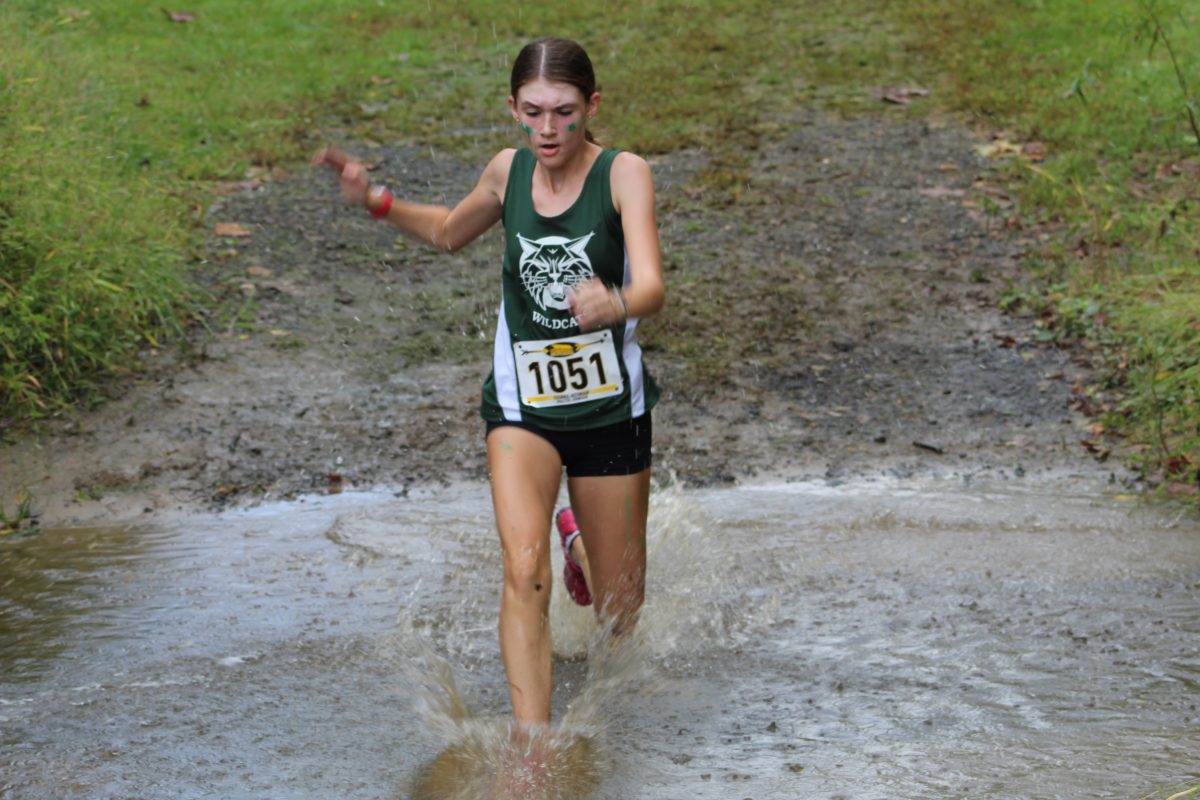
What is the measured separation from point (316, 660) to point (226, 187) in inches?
229

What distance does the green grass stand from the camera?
23.4 feet

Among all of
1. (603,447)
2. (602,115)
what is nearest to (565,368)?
(603,447)

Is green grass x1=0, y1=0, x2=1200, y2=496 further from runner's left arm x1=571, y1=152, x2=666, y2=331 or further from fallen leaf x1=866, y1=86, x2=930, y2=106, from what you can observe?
runner's left arm x1=571, y1=152, x2=666, y2=331

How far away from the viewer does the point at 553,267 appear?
4020 millimetres

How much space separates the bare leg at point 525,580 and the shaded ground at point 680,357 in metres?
2.61

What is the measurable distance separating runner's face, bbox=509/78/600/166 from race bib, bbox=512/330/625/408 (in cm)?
49

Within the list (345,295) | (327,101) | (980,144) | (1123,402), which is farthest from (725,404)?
(327,101)

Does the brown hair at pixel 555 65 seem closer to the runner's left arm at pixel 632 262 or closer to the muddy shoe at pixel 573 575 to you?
the runner's left arm at pixel 632 262

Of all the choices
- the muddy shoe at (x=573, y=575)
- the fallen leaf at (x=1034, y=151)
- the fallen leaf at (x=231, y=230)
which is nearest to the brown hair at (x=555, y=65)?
the muddy shoe at (x=573, y=575)

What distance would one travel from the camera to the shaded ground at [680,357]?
21.8ft

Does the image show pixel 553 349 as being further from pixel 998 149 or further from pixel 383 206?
pixel 998 149

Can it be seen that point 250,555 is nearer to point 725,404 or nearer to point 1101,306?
point 725,404

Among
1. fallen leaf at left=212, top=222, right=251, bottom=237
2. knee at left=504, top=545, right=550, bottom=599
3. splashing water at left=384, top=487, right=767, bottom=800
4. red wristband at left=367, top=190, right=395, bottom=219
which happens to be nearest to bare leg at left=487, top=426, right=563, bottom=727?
knee at left=504, top=545, right=550, bottom=599

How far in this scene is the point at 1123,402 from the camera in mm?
7000
